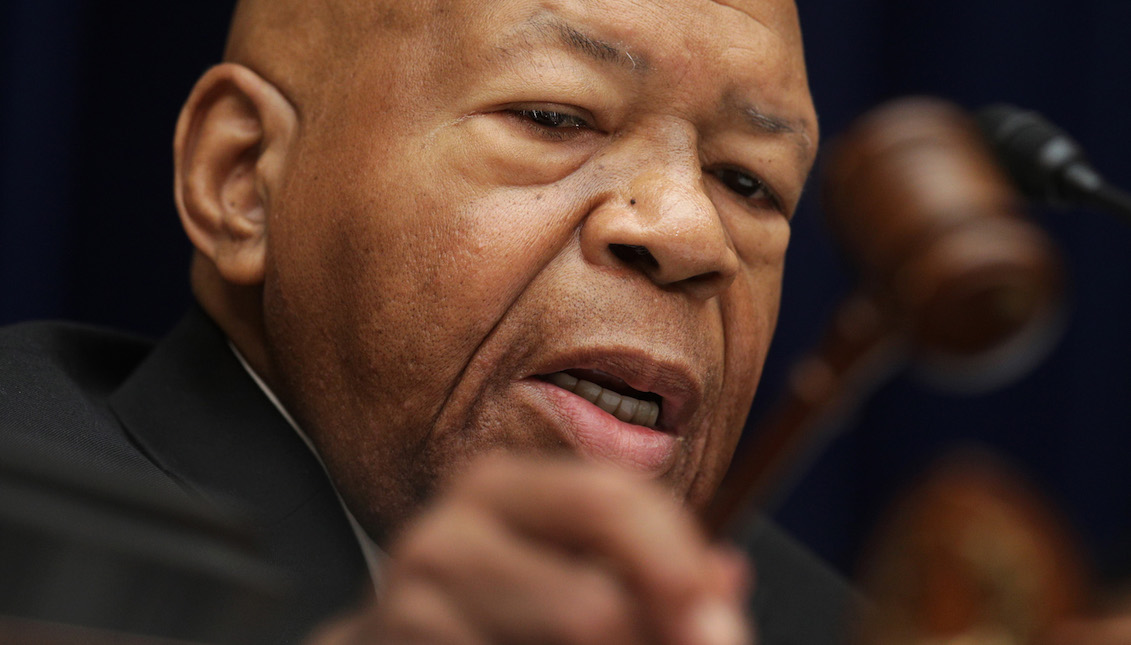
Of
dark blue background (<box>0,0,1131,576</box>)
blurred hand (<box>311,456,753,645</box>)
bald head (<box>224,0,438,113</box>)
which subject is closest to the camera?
blurred hand (<box>311,456,753,645</box>)

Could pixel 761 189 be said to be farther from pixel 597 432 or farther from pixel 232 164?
pixel 232 164

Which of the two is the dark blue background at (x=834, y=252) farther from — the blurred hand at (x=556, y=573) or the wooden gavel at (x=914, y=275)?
the blurred hand at (x=556, y=573)

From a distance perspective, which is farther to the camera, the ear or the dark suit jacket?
the ear

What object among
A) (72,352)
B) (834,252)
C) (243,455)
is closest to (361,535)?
(243,455)

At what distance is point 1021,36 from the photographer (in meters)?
2.09

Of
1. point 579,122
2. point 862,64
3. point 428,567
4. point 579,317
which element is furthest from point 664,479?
point 862,64

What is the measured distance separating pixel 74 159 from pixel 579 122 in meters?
1.01

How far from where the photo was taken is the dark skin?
0.95 metres

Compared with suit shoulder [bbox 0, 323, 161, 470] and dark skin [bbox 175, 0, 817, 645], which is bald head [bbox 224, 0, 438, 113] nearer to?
dark skin [bbox 175, 0, 817, 645]

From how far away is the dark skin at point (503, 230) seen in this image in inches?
37.3

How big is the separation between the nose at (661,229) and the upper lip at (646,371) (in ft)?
0.22

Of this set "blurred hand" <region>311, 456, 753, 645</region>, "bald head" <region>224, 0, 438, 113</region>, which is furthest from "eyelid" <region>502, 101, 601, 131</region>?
"blurred hand" <region>311, 456, 753, 645</region>

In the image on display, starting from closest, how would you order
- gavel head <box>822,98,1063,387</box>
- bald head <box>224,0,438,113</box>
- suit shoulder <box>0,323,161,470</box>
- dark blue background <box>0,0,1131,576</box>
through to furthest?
gavel head <box>822,98,1063,387</box> < suit shoulder <box>0,323,161,470</box> < bald head <box>224,0,438,113</box> < dark blue background <box>0,0,1131,576</box>

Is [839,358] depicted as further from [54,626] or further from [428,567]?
[54,626]
